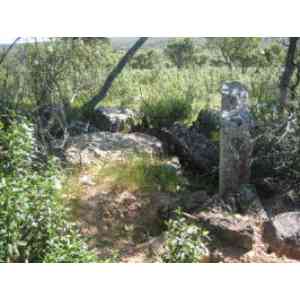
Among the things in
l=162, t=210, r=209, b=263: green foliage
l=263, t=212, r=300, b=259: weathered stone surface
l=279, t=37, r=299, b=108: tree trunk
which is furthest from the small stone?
l=279, t=37, r=299, b=108: tree trunk

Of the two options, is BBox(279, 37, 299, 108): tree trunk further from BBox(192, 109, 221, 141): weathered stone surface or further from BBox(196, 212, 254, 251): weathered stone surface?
BBox(196, 212, 254, 251): weathered stone surface

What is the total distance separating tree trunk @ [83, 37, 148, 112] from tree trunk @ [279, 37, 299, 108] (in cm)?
90

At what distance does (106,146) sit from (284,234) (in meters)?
1.41

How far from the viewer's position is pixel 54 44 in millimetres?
3512

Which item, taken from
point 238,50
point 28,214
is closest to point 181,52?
point 238,50

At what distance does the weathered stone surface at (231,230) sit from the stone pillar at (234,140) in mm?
300

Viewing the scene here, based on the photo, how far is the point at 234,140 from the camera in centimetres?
354

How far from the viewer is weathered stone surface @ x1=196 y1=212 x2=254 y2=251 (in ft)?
10.5

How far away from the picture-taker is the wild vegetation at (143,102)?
3393 millimetres

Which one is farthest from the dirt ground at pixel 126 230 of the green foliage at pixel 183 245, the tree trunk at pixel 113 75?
the tree trunk at pixel 113 75

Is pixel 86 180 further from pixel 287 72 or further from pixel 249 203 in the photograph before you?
pixel 287 72
